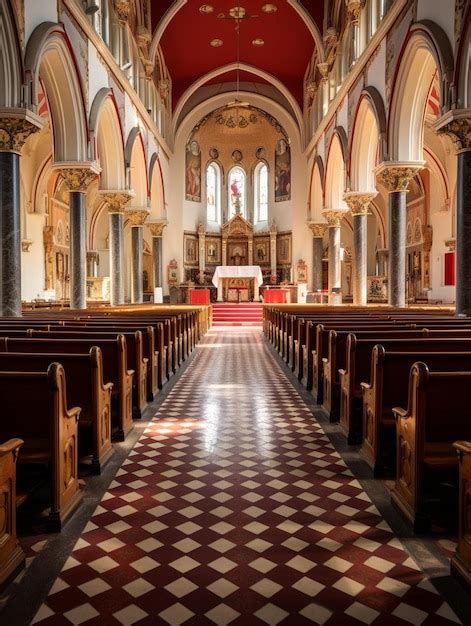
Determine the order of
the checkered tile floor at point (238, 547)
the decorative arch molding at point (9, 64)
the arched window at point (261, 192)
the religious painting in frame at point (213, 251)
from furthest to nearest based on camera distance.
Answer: the arched window at point (261, 192)
the religious painting in frame at point (213, 251)
the decorative arch molding at point (9, 64)
the checkered tile floor at point (238, 547)

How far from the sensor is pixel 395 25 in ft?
41.9

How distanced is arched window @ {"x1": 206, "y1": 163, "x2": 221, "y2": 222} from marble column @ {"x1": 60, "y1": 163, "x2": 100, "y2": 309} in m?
19.0

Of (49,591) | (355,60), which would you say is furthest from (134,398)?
(355,60)

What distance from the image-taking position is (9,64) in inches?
358

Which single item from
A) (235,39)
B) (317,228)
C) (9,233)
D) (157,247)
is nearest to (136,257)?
(157,247)

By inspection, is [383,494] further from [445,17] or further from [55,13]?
[55,13]

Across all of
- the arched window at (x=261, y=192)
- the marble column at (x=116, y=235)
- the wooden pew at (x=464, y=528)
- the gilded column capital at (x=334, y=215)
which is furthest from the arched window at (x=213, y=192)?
the wooden pew at (x=464, y=528)

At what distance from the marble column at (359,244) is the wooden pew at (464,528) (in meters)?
14.4

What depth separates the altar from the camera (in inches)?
1065

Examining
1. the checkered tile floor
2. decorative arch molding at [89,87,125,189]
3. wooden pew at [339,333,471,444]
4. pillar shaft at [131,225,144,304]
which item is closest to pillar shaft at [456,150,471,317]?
wooden pew at [339,333,471,444]

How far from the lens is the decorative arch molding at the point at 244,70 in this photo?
2611 centimetres

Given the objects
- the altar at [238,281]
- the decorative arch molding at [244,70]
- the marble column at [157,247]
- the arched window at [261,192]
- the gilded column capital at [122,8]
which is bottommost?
the altar at [238,281]

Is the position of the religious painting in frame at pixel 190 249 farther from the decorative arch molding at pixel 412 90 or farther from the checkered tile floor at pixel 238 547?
the checkered tile floor at pixel 238 547

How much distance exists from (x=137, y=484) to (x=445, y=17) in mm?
9853
